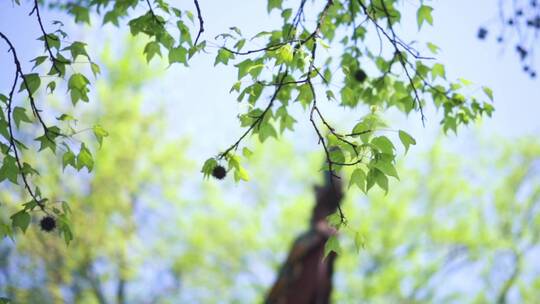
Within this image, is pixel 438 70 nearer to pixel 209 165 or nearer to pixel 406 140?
pixel 406 140

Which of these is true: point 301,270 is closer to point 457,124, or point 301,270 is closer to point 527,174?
point 457,124

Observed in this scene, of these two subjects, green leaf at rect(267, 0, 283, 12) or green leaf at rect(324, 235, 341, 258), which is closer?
green leaf at rect(324, 235, 341, 258)

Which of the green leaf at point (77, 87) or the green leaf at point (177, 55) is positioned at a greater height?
the green leaf at point (177, 55)

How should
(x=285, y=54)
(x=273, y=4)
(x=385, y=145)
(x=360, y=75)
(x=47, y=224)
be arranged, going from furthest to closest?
1. (x=360, y=75)
2. (x=273, y=4)
3. (x=47, y=224)
4. (x=285, y=54)
5. (x=385, y=145)

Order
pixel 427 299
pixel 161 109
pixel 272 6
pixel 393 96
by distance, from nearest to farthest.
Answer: pixel 272 6 → pixel 393 96 → pixel 161 109 → pixel 427 299

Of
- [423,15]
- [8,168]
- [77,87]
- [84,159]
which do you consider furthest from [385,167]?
[8,168]

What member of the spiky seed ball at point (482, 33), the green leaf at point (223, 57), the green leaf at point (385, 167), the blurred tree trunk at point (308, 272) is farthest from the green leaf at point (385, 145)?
the blurred tree trunk at point (308, 272)

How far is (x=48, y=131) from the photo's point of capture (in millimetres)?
2637

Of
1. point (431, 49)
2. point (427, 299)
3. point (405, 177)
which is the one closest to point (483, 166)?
point (405, 177)

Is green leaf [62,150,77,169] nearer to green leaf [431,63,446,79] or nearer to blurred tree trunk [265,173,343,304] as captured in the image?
green leaf [431,63,446,79]

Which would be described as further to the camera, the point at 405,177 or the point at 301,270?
the point at 405,177

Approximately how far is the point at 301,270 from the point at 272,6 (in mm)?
5018

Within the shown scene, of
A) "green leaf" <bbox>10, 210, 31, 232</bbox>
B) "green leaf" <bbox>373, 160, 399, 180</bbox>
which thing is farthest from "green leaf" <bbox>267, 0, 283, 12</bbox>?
"green leaf" <bbox>10, 210, 31, 232</bbox>

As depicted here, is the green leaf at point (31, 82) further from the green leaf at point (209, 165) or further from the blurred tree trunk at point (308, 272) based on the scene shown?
the blurred tree trunk at point (308, 272)
